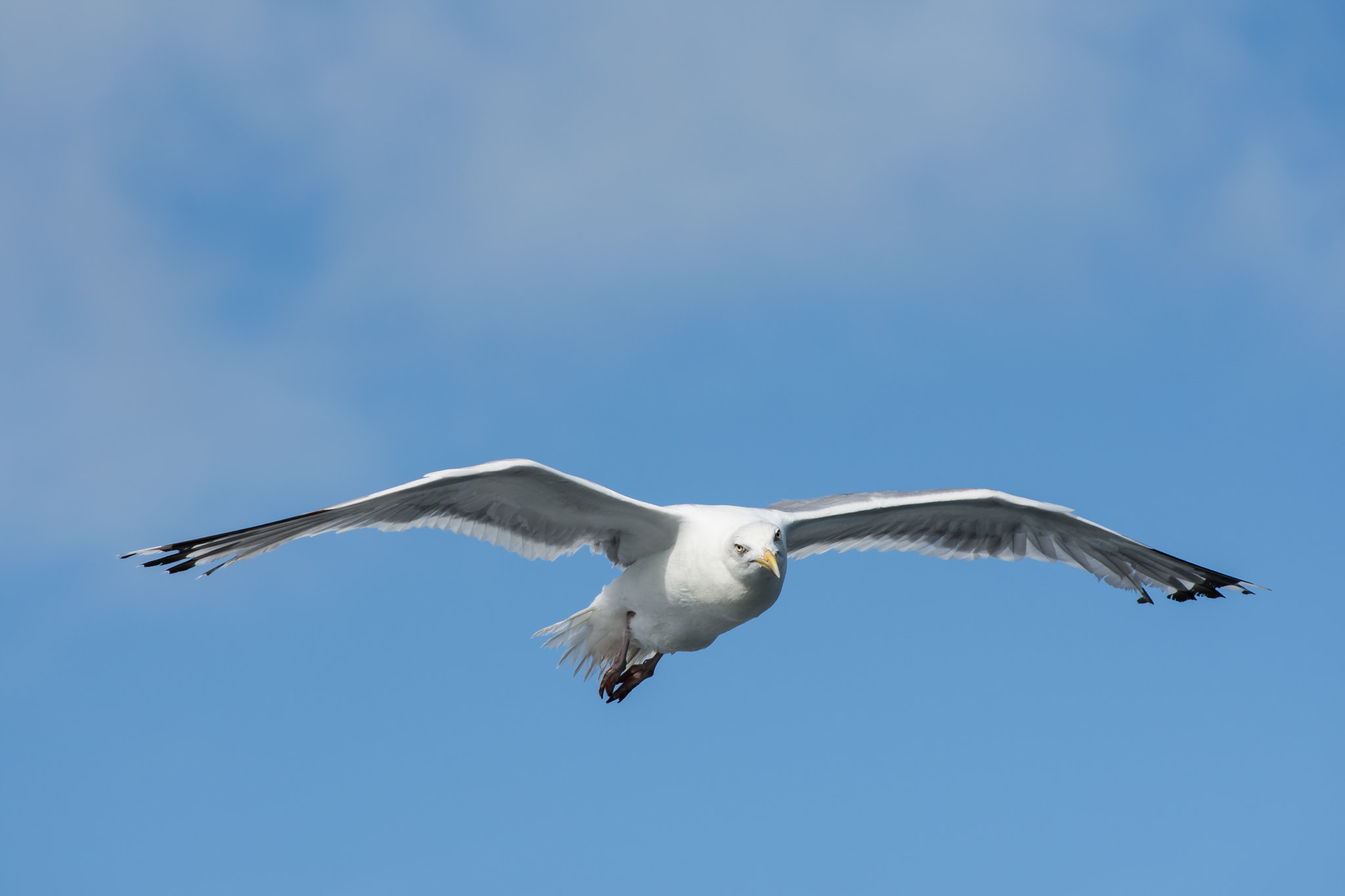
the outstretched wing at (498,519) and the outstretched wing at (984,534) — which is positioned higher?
the outstretched wing at (984,534)

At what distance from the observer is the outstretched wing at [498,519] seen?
29.6ft

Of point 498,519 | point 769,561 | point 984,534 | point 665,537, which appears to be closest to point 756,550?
point 769,561

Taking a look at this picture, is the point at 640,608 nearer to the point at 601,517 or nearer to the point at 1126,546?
the point at 601,517

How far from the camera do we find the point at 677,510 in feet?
32.6

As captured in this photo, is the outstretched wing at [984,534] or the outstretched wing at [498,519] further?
the outstretched wing at [984,534]

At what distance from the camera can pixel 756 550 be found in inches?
358

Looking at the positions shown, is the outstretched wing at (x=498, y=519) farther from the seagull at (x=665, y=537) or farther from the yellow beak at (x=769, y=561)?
the yellow beak at (x=769, y=561)

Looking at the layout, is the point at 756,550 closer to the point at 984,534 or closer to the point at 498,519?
the point at 498,519

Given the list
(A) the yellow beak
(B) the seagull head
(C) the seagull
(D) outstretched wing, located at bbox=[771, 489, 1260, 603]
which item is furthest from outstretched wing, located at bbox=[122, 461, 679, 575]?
(D) outstretched wing, located at bbox=[771, 489, 1260, 603]

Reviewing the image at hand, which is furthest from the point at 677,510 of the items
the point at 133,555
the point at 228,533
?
the point at 133,555

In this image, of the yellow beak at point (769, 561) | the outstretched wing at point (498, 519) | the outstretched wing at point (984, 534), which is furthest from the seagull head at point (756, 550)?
the outstretched wing at point (984, 534)

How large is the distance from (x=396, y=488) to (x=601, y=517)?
1707mm

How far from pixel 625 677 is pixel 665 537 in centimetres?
137

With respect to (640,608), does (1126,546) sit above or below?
above
